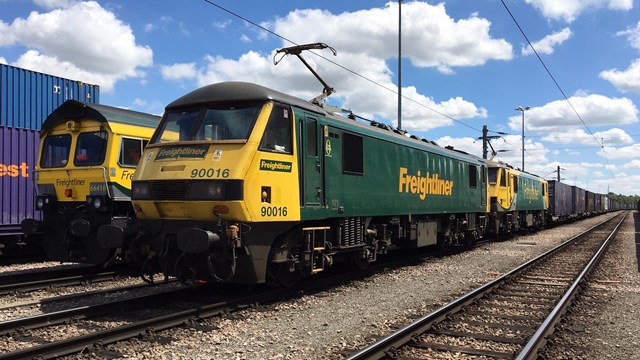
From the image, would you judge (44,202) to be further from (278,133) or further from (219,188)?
(278,133)

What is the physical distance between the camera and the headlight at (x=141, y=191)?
7.73 meters

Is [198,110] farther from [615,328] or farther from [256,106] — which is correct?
[615,328]

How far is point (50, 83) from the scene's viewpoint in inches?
642

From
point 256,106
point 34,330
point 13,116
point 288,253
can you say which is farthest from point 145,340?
point 13,116

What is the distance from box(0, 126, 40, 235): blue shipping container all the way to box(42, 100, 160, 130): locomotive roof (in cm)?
177

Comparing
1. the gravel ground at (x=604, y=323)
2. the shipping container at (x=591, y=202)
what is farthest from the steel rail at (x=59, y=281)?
the shipping container at (x=591, y=202)

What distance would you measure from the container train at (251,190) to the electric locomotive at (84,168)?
2659mm

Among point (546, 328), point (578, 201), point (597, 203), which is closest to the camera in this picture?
point (546, 328)

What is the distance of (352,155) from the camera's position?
9711mm

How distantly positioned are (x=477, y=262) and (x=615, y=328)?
6.99 m

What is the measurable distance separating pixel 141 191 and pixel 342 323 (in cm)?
360

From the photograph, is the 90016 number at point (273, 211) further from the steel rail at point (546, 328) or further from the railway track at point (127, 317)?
the steel rail at point (546, 328)

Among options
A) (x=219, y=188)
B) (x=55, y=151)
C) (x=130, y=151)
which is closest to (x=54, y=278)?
(x=55, y=151)

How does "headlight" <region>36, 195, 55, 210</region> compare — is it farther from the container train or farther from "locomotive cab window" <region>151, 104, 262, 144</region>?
"locomotive cab window" <region>151, 104, 262, 144</region>
